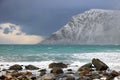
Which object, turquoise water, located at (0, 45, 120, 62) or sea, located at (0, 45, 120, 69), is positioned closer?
sea, located at (0, 45, 120, 69)

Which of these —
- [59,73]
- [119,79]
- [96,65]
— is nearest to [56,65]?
[96,65]

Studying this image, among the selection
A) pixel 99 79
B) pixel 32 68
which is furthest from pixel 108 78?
pixel 32 68

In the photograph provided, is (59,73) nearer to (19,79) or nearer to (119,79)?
(19,79)

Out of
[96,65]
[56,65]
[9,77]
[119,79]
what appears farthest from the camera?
[56,65]

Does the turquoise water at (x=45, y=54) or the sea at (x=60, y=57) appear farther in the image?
the turquoise water at (x=45, y=54)

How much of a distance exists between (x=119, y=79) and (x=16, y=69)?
11378mm

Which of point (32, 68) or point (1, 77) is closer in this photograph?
point (1, 77)

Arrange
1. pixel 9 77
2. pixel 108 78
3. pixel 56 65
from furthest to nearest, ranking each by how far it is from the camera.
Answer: pixel 56 65 → pixel 9 77 → pixel 108 78

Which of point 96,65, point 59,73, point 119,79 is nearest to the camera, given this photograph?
point 119,79

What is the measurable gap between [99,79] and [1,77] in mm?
5450

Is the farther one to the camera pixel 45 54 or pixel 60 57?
pixel 45 54

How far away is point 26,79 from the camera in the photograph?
19.2 meters

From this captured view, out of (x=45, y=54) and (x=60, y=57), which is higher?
(x=45, y=54)

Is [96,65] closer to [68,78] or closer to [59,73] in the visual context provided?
[59,73]
